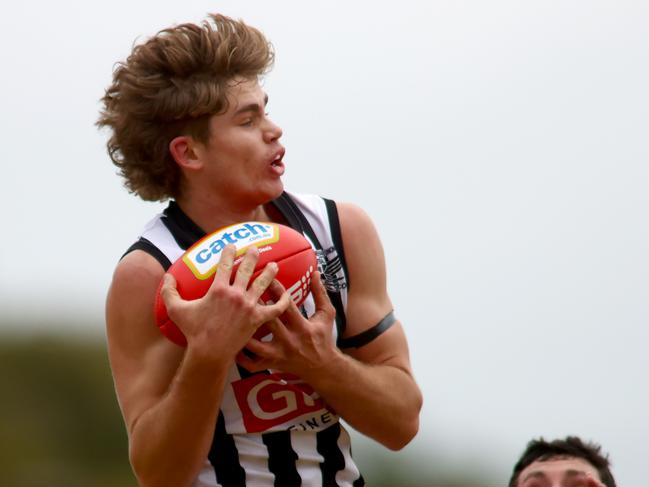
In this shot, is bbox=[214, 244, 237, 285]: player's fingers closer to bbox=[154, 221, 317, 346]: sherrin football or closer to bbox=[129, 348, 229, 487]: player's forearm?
bbox=[154, 221, 317, 346]: sherrin football

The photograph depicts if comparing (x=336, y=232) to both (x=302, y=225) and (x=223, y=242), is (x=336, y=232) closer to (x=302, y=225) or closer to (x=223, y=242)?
(x=302, y=225)

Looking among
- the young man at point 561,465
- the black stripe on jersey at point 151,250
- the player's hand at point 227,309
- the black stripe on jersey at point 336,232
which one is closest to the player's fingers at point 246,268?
the player's hand at point 227,309

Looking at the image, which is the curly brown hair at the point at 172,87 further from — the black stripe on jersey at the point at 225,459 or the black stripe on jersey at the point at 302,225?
the black stripe on jersey at the point at 225,459

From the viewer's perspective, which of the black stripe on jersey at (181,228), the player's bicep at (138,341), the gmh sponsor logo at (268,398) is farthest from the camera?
the black stripe on jersey at (181,228)

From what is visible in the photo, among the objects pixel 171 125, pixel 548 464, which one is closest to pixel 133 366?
pixel 171 125

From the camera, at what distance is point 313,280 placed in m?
9.25

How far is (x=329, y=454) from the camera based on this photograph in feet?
31.7

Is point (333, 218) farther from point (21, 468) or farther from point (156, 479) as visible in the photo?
point (21, 468)

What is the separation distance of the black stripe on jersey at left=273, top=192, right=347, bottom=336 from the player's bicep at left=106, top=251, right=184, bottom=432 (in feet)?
2.41

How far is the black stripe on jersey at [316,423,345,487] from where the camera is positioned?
9641mm

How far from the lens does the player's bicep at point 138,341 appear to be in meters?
9.37

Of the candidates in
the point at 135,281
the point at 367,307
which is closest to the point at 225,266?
the point at 135,281

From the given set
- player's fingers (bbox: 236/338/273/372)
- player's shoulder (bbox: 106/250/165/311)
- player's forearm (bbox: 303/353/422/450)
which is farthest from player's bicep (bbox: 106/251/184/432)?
player's forearm (bbox: 303/353/422/450)

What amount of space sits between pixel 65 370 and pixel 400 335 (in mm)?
40766
